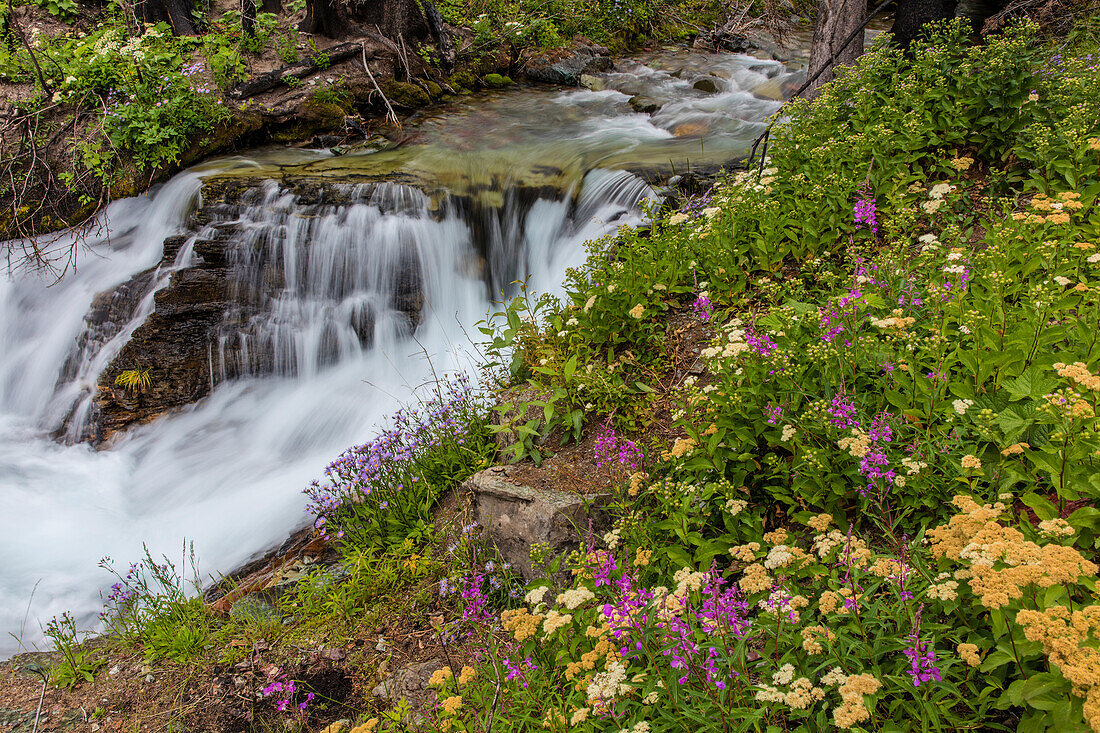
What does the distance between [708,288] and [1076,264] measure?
1.87 m

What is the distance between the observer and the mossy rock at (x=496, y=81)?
37.5 ft

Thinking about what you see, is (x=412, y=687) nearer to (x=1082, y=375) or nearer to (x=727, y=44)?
(x=1082, y=375)

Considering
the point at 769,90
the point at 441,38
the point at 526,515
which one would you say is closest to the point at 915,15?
the point at 769,90

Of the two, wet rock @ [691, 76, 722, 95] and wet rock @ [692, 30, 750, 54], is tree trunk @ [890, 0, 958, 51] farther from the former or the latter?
wet rock @ [692, 30, 750, 54]

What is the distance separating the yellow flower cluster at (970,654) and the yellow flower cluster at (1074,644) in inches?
6.3

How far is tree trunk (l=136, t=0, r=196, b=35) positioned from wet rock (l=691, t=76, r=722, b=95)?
311 inches

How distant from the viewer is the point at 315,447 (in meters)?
5.97

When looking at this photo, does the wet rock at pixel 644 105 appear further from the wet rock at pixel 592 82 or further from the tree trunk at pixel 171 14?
the tree trunk at pixel 171 14

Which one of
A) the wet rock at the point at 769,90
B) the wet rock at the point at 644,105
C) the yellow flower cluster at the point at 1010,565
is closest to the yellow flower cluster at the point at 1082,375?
the yellow flower cluster at the point at 1010,565

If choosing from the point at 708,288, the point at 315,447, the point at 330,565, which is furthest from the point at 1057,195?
the point at 315,447

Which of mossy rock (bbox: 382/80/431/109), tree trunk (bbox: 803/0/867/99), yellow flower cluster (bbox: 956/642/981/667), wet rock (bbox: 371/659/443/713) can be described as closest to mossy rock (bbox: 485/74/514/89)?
mossy rock (bbox: 382/80/431/109)

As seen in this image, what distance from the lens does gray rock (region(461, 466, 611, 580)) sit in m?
3.31

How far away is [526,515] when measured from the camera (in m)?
3.44

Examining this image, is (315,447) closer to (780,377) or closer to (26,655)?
(26,655)
